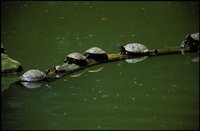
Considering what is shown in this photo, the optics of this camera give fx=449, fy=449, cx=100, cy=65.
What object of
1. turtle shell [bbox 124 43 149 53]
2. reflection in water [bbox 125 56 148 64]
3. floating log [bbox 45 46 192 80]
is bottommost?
reflection in water [bbox 125 56 148 64]

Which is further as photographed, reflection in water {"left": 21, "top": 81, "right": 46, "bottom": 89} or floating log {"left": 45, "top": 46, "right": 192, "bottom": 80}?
floating log {"left": 45, "top": 46, "right": 192, "bottom": 80}

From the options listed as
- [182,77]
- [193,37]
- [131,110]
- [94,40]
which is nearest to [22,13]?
[94,40]

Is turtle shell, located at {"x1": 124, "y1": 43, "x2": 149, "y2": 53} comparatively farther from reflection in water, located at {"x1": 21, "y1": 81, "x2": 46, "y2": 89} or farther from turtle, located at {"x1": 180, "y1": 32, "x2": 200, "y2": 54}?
reflection in water, located at {"x1": 21, "y1": 81, "x2": 46, "y2": 89}

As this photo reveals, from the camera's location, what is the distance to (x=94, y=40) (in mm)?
10586

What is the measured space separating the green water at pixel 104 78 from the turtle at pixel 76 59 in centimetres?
31

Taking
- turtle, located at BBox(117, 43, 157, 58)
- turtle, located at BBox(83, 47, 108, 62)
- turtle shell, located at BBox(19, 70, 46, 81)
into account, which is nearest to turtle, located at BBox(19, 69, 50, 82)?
turtle shell, located at BBox(19, 70, 46, 81)

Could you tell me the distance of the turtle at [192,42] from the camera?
934cm

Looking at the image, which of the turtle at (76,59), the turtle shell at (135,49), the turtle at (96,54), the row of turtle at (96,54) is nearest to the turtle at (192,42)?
the row of turtle at (96,54)

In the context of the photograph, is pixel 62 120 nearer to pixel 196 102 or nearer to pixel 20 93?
pixel 20 93

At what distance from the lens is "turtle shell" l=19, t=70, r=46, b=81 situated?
7.62 metres

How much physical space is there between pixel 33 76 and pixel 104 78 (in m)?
1.23

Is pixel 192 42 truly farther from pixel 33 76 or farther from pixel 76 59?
pixel 33 76

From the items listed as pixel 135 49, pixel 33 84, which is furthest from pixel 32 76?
pixel 135 49

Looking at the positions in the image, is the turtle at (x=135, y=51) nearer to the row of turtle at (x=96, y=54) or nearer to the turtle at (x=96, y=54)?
the row of turtle at (x=96, y=54)
